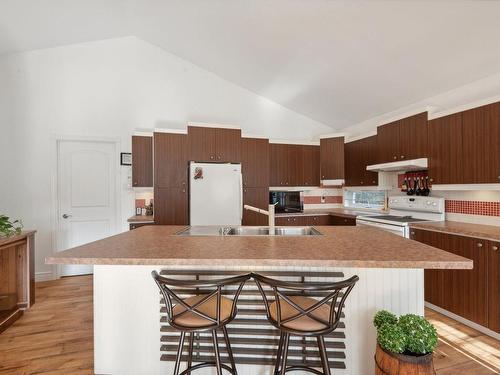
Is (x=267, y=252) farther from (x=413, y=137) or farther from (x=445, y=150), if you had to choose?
(x=413, y=137)

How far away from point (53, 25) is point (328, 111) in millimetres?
4214

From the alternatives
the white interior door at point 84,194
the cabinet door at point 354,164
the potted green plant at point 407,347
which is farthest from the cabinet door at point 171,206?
the potted green plant at point 407,347

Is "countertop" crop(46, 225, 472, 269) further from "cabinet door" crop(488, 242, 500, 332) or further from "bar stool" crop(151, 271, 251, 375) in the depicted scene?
"cabinet door" crop(488, 242, 500, 332)

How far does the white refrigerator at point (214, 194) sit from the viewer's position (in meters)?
3.62

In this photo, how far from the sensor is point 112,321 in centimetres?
173

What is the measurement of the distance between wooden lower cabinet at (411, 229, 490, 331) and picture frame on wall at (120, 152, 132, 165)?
165 inches

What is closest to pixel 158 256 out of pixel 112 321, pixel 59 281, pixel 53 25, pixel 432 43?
pixel 112 321

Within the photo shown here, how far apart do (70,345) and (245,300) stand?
5.58 ft

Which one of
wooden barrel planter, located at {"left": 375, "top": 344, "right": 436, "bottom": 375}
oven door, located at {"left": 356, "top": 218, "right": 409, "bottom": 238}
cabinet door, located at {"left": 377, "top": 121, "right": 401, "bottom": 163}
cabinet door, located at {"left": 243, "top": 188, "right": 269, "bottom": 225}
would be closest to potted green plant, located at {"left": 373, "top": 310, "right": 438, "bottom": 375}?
wooden barrel planter, located at {"left": 375, "top": 344, "right": 436, "bottom": 375}

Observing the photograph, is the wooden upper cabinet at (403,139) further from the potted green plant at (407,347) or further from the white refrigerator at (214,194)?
the potted green plant at (407,347)

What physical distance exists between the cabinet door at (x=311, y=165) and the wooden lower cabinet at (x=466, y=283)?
213 centimetres

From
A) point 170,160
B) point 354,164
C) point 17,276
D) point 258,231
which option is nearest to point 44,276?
point 17,276

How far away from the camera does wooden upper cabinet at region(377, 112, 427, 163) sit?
10.2 ft

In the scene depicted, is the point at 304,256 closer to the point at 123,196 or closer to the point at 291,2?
the point at 291,2
